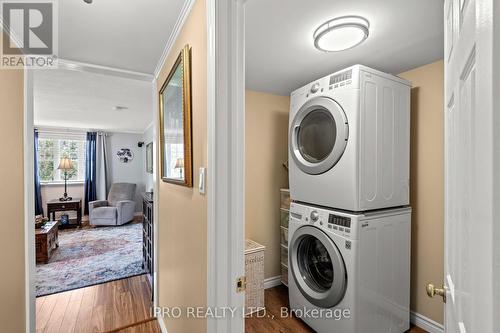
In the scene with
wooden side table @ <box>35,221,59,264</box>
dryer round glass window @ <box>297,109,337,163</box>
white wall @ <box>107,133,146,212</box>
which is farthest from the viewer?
white wall @ <box>107,133,146,212</box>

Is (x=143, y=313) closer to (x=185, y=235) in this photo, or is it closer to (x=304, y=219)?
(x=185, y=235)

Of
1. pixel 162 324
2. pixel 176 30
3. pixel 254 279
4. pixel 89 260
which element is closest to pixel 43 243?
pixel 89 260

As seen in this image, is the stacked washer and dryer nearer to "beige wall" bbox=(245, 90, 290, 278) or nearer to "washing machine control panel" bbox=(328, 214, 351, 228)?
"washing machine control panel" bbox=(328, 214, 351, 228)

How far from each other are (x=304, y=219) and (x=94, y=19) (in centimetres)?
189

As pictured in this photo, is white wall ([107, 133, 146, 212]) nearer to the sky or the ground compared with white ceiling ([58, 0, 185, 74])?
nearer to the ground

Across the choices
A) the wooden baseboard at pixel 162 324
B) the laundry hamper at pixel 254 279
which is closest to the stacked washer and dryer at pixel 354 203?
the laundry hamper at pixel 254 279

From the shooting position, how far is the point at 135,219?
5.83 meters

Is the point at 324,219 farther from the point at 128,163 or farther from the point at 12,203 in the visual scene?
the point at 128,163

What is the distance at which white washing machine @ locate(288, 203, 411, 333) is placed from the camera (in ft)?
5.15

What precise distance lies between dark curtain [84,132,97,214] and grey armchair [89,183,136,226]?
57 cm

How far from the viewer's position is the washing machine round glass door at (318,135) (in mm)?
1641

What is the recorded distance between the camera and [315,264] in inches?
77.2

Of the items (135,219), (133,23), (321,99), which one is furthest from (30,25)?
(135,219)

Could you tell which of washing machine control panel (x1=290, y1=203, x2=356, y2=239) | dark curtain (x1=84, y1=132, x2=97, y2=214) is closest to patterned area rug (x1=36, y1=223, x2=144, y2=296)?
dark curtain (x1=84, y1=132, x2=97, y2=214)
